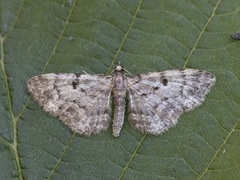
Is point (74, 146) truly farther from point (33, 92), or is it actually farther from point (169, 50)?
point (169, 50)

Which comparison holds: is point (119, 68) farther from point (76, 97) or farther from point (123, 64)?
point (76, 97)

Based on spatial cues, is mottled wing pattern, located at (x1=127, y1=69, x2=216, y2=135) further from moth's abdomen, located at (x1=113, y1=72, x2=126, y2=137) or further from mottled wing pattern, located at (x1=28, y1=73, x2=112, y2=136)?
mottled wing pattern, located at (x1=28, y1=73, x2=112, y2=136)

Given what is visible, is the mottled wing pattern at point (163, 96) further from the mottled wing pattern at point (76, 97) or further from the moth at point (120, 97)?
the mottled wing pattern at point (76, 97)

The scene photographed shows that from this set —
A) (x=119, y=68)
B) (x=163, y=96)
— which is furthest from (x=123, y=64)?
(x=163, y=96)

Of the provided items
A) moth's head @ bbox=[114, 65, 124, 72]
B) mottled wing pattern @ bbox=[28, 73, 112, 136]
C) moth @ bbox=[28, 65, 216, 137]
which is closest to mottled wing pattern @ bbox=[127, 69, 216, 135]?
moth @ bbox=[28, 65, 216, 137]

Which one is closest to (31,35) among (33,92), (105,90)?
(33,92)
